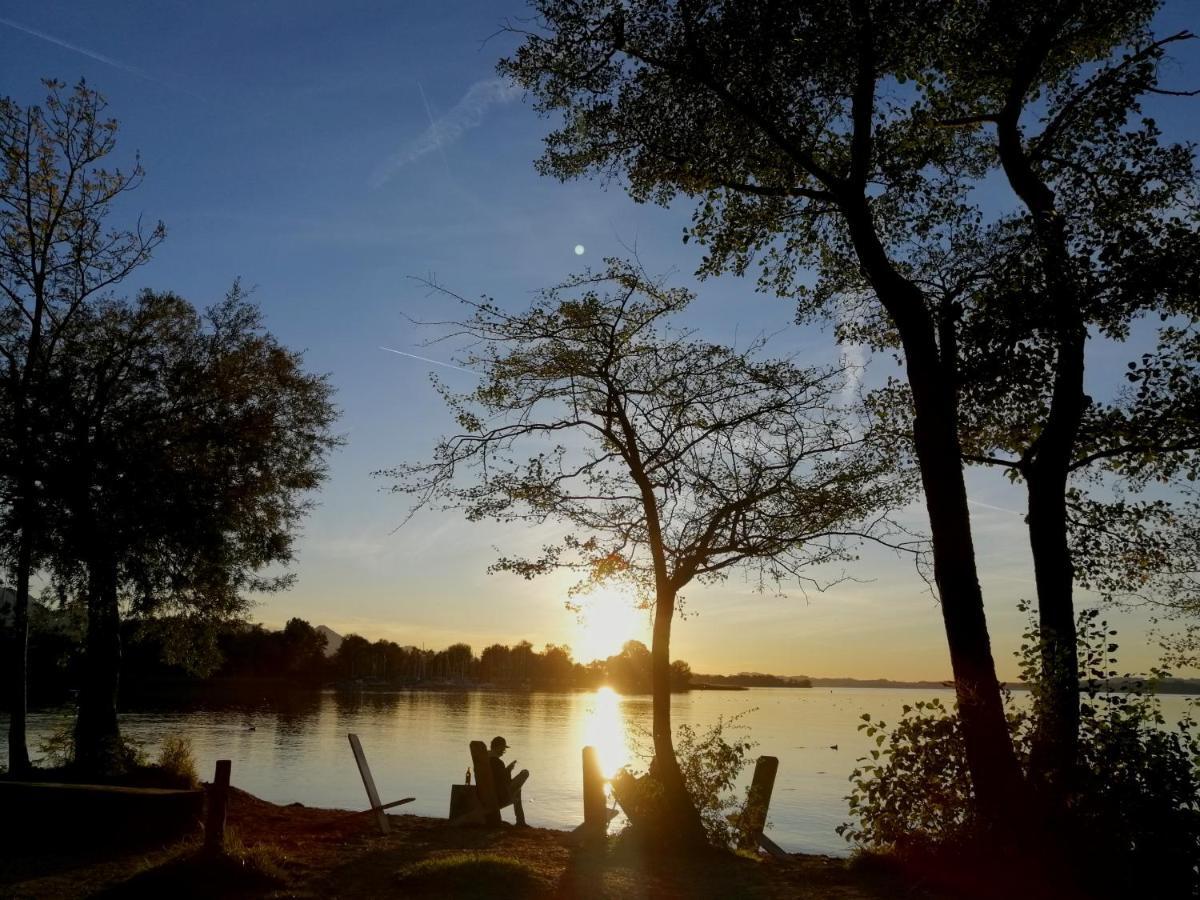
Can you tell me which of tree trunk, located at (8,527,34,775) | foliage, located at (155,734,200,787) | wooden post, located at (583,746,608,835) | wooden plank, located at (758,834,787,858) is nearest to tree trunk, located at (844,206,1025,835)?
wooden plank, located at (758,834,787,858)

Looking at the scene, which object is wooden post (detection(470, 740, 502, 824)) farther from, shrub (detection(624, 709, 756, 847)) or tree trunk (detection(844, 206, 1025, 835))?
tree trunk (detection(844, 206, 1025, 835))

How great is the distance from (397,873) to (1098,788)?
886cm

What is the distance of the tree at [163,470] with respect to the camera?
1888cm

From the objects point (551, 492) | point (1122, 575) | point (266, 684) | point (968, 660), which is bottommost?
point (266, 684)

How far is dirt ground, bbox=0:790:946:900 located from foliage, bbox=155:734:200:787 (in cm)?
354

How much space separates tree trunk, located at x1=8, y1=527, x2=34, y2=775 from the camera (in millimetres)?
18125

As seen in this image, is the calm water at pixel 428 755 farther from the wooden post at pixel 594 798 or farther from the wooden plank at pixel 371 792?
the wooden plank at pixel 371 792

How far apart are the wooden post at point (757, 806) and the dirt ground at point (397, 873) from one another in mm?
622

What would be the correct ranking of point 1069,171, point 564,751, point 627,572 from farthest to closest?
point 564,751, point 627,572, point 1069,171

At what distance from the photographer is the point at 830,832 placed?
33000 millimetres

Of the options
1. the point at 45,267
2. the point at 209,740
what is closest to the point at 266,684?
the point at 209,740

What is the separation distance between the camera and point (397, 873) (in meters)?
11.2

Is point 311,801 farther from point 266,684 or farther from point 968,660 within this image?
point 266,684

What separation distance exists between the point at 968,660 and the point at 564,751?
58.3m
